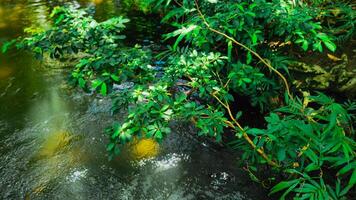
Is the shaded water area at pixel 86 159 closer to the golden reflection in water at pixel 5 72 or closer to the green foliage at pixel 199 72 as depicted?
the golden reflection in water at pixel 5 72

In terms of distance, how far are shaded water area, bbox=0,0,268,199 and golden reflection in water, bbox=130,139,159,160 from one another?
0.04ft

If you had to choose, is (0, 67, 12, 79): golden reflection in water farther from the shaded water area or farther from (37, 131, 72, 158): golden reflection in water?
(37, 131, 72, 158): golden reflection in water

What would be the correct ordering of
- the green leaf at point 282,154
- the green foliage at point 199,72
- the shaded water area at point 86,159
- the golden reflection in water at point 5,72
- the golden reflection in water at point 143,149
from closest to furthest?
the green leaf at point 282,154 < the green foliage at point 199,72 < the shaded water area at point 86,159 < the golden reflection in water at point 143,149 < the golden reflection in water at point 5,72

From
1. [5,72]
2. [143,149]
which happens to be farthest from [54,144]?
[5,72]

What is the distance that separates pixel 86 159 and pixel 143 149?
669 mm

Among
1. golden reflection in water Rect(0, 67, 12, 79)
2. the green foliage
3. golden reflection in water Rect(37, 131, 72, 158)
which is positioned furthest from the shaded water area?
the green foliage

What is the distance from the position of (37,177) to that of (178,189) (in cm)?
154

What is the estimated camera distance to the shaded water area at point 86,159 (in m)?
3.43

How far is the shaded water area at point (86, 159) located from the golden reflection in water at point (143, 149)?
0.01 meters

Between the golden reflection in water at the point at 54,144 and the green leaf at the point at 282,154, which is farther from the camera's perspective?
the golden reflection in water at the point at 54,144

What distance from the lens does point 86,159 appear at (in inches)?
154

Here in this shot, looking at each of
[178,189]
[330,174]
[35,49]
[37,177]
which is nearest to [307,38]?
[330,174]

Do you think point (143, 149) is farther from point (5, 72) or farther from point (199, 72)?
point (5, 72)

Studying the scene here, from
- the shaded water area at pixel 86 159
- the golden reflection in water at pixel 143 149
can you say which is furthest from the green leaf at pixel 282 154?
the golden reflection in water at pixel 143 149
